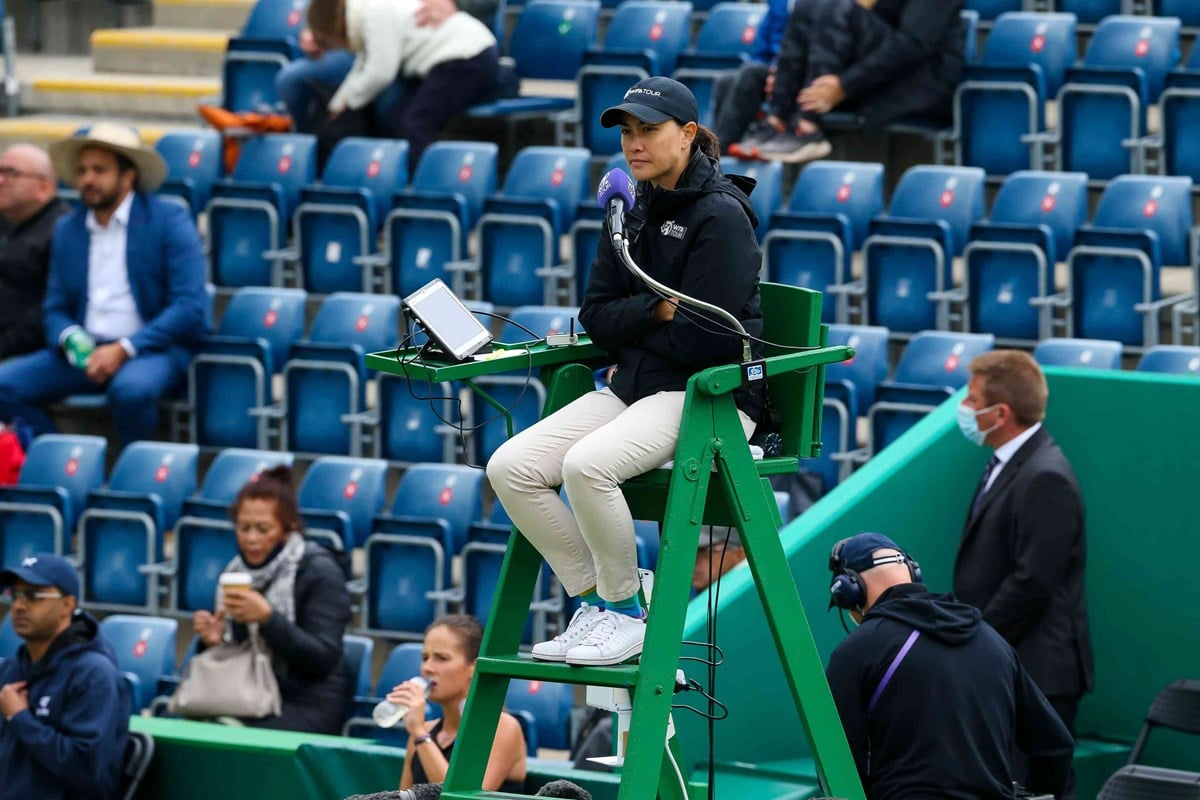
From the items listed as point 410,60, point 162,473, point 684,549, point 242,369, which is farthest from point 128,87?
point 684,549

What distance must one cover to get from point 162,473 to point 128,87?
458 centimetres

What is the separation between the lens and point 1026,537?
6801 millimetres

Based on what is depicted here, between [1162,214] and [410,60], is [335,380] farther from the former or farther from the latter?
[1162,214]

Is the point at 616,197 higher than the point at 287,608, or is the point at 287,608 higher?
the point at 616,197

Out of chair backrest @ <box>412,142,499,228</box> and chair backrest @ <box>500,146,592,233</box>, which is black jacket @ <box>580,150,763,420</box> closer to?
chair backrest @ <box>500,146,592,233</box>

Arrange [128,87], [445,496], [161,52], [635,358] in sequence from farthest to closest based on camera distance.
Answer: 1. [161,52]
2. [128,87]
3. [445,496]
4. [635,358]

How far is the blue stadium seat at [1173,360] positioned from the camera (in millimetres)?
7824

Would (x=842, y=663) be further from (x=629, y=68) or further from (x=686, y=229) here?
(x=629, y=68)

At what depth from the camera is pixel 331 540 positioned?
26.0 feet

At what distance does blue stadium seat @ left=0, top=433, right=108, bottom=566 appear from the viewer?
8852mm

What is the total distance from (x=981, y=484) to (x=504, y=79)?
5014 mm

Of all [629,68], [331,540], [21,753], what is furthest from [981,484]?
[629,68]

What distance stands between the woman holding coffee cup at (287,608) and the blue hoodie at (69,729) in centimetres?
48

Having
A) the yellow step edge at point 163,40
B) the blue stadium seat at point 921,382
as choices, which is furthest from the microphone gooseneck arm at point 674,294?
the yellow step edge at point 163,40
